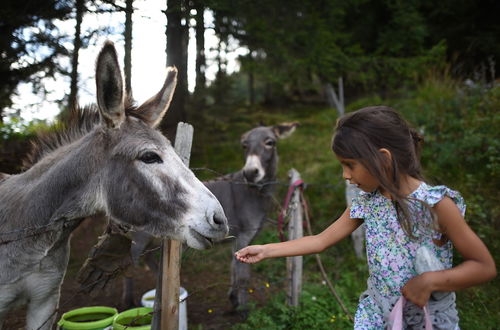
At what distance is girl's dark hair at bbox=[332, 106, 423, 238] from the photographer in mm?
1592

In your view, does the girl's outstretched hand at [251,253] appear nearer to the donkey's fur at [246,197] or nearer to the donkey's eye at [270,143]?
the donkey's fur at [246,197]

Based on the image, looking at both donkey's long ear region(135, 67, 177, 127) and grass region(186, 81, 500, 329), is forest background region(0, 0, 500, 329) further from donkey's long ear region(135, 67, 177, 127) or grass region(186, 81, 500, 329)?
donkey's long ear region(135, 67, 177, 127)

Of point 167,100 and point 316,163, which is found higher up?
point 316,163

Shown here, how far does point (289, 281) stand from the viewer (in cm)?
398

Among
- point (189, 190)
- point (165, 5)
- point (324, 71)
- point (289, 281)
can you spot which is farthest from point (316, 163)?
point (189, 190)

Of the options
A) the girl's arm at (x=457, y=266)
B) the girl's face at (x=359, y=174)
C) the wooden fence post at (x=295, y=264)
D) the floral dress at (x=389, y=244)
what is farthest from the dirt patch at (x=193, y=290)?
the girl's arm at (x=457, y=266)

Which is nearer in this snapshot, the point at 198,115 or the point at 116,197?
the point at 116,197

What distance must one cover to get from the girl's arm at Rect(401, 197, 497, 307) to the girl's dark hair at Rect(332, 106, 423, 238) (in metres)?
0.17

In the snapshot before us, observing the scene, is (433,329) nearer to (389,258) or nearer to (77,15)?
(389,258)

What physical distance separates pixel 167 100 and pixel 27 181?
3.30 ft

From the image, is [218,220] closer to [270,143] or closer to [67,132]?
[67,132]

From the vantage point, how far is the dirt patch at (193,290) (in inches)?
169

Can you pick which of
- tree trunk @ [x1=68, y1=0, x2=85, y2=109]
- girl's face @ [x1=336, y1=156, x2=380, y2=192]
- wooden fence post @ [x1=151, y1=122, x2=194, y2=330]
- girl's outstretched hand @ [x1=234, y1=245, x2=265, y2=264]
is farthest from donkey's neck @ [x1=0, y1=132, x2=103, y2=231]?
girl's face @ [x1=336, y1=156, x2=380, y2=192]

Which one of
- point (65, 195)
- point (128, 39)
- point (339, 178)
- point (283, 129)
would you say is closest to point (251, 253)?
point (65, 195)
